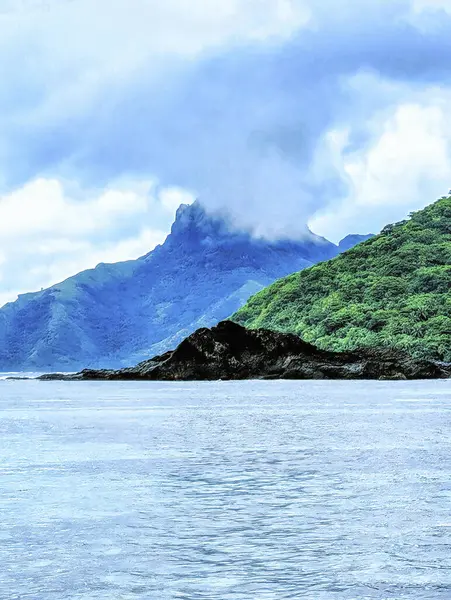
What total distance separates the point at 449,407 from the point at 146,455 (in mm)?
47451

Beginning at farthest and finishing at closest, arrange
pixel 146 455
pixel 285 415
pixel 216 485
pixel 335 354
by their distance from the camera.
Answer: pixel 335 354 → pixel 285 415 → pixel 146 455 → pixel 216 485

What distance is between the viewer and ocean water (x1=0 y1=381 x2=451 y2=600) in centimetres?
1748

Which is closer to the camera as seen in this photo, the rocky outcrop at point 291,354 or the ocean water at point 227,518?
the ocean water at point 227,518

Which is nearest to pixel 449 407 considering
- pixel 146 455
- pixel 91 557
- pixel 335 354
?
pixel 146 455

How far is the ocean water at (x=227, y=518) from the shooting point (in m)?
17.5

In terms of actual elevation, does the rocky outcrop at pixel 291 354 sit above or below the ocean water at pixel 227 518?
above

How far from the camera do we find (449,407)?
84.2 metres

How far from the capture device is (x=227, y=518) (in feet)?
79.5

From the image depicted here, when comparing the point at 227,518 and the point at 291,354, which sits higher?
the point at 291,354

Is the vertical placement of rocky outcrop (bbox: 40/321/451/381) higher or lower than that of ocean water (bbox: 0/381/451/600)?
higher

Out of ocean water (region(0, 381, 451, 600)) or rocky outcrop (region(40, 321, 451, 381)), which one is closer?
ocean water (region(0, 381, 451, 600))

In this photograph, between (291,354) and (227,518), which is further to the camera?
(291,354)

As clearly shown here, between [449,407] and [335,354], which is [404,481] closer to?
[449,407]

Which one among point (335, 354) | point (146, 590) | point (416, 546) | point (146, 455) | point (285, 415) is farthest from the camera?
point (335, 354)
